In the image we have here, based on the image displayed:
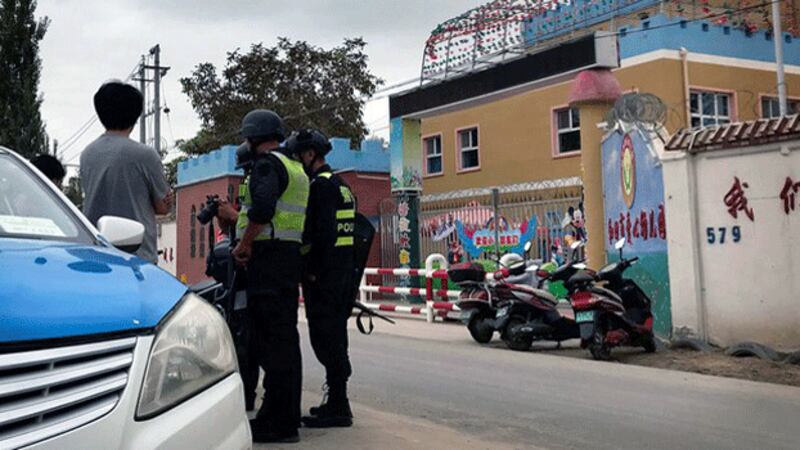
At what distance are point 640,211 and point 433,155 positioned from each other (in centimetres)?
1608

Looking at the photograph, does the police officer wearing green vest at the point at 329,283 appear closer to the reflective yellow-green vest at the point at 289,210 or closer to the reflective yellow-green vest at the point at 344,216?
the reflective yellow-green vest at the point at 344,216

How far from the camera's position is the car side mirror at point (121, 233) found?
3.53 metres

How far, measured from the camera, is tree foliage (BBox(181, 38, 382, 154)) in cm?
3547

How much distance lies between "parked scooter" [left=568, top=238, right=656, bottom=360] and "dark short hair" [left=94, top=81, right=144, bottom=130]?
6200 millimetres

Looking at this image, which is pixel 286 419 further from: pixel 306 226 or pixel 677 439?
pixel 677 439

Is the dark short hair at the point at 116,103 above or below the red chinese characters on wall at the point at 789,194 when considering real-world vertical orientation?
above

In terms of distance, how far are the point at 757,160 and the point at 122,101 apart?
7.63 metres

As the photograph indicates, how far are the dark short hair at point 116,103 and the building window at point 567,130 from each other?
1823 cm

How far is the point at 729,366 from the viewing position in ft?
29.8

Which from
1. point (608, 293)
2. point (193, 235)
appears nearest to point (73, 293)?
point (608, 293)

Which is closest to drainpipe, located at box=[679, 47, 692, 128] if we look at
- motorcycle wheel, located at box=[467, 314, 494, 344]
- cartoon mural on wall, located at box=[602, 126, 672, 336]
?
cartoon mural on wall, located at box=[602, 126, 672, 336]

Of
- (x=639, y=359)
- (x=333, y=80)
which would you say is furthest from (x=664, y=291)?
(x=333, y=80)

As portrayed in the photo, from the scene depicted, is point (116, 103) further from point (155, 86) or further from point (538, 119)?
point (155, 86)

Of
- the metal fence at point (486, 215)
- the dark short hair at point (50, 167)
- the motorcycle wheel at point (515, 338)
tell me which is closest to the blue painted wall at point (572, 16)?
the metal fence at point (486, 215)
